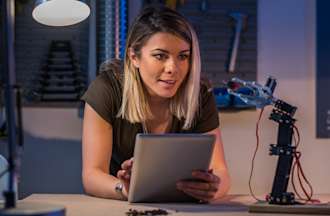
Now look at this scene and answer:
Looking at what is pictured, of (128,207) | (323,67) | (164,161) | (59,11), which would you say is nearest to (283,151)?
(164,161)

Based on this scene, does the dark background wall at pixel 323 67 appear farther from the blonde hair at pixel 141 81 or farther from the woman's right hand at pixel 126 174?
the woman's right hand at pixel 126 174

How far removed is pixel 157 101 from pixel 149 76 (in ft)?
0.41

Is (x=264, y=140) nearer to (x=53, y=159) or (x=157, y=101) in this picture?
(x=157, y=101)

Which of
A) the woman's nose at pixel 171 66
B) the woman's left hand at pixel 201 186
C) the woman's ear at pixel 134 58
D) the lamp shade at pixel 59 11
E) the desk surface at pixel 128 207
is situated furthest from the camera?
the woman's ear at pixel 134 58

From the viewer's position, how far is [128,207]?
5.23ft

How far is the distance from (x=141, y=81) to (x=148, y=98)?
68mm

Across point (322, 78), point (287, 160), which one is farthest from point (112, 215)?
point (322, 78)

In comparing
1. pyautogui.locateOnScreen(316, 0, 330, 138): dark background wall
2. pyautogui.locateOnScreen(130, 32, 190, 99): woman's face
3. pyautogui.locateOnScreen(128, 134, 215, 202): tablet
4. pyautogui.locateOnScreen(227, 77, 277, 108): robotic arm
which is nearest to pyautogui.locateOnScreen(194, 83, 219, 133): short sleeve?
pyautogui.locateOnScreen(130, 32, 190, 99): woman's face

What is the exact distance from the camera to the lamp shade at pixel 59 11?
72.6 inches

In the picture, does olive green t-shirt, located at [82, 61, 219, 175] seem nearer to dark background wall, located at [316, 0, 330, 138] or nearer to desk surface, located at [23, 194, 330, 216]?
desk surface, located at [23, 194, 330, 216]

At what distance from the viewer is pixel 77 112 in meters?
2.88

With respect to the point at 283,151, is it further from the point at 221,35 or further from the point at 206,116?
the point at 221,35

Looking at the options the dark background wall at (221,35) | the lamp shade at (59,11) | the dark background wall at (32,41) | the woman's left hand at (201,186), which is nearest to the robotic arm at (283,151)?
the woman's left hand at (201,186)

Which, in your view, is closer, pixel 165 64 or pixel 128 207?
pixel 128 207
